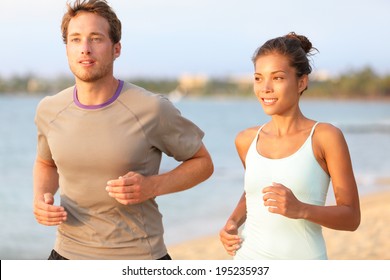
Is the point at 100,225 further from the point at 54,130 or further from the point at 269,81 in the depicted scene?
the point at 269,81

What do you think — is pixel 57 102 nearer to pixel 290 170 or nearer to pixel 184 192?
pixel 290 170

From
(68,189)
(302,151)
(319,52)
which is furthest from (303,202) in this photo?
(68,189)

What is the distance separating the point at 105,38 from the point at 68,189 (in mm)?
609

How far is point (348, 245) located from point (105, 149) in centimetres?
648

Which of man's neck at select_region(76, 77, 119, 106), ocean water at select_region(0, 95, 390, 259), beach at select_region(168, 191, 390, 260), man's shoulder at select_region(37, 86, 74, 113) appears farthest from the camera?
ocean water at select_region(0, 95, 390, 259)

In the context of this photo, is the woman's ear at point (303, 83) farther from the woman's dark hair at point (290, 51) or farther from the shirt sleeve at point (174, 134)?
the shirt sleeve at point (174, 134)

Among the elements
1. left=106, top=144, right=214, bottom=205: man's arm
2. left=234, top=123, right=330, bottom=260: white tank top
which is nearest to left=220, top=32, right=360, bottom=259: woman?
left=234, top=123, right=330, bottom=260: white tank top

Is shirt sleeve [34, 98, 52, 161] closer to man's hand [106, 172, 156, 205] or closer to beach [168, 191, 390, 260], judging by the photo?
man's hand [106, 172, 156, 205]

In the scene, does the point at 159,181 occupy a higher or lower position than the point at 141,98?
lower

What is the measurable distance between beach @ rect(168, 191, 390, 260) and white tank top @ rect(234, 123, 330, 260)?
547cm

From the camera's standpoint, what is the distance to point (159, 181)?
3043 mm

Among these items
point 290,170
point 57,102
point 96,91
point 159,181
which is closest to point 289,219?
point 290,170

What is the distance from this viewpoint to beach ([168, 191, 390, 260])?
8594 millimetres

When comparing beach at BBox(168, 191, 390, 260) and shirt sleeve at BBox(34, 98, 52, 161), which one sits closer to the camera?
shirt sleeve at BBox(34, 98, 52, 161)
